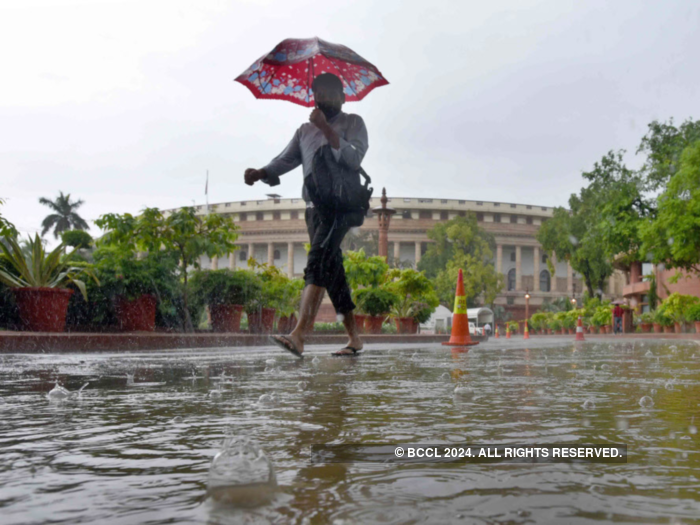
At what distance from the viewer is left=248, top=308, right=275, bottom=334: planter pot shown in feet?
43.9

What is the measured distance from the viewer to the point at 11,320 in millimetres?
8375

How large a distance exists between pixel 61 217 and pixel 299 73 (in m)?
64.1

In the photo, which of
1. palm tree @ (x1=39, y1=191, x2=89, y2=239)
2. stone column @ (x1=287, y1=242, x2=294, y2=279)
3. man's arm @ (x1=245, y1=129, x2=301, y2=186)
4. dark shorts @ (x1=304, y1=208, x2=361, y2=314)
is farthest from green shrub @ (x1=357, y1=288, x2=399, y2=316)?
stone column @ (x1=287, y1=242, x2=294, y2=279)

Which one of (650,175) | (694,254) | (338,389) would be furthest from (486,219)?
(338,389)

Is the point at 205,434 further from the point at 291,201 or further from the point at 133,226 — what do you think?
the point at 291,201

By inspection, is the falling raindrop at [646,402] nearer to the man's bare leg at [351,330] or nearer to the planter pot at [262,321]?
→ the man's bare leg at [351,330]

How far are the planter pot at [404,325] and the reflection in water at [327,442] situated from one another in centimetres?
1531

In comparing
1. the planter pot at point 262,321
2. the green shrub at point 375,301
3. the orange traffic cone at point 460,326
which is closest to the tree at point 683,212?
the green shrub at point 375,301

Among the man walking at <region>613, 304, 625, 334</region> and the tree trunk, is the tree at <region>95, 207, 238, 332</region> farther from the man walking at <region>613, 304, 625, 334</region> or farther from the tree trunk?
the man walking at <region>613, 304, 625, 334</region>

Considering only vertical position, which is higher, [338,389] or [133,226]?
[133,226]

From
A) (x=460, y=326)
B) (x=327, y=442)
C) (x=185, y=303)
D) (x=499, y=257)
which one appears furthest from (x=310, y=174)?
(x=499, y=257)

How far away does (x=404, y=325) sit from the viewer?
18625 millimetres

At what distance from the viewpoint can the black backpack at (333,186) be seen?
4809 millimetres

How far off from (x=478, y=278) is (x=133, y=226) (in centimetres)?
4824
